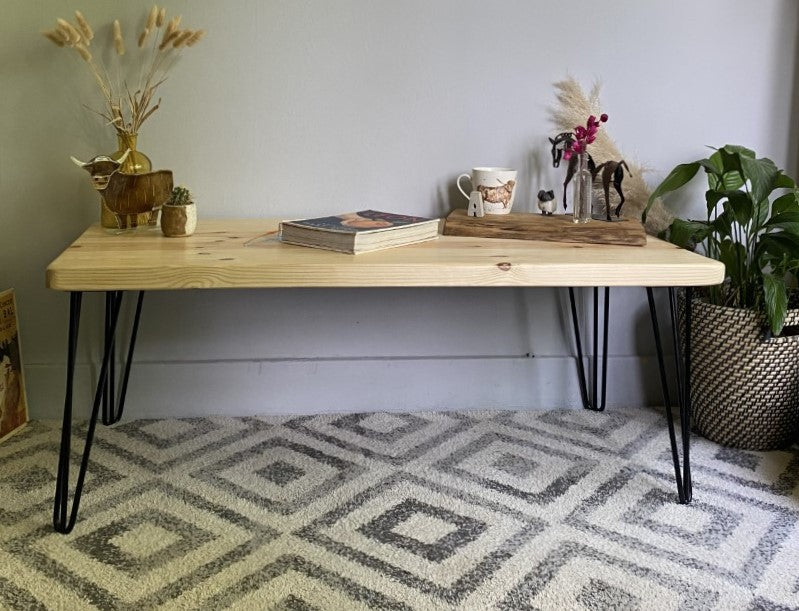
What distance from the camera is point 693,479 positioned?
73.3 inches

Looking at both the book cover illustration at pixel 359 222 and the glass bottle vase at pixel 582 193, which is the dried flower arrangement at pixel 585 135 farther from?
the book cover illustration at pixel 359 222

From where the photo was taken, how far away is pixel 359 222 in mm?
1731

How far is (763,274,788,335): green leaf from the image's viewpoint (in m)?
1.82

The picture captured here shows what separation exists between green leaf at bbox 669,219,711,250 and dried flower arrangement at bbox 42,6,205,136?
4.06ft

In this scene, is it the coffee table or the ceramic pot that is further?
the ceramic pot

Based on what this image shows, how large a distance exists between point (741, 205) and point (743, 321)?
0.90 ft

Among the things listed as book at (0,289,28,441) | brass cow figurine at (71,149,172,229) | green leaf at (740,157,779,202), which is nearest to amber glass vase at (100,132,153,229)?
brass cow figurine at (71,149,172,229)

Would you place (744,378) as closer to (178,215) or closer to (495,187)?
(495,187)

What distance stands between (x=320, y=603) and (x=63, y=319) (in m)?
1.18

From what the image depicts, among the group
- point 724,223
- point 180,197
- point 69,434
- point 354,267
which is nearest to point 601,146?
point 724,223

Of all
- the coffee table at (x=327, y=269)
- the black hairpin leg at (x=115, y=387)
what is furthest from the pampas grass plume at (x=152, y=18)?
the black hairpin leg at (x=115, y=387)

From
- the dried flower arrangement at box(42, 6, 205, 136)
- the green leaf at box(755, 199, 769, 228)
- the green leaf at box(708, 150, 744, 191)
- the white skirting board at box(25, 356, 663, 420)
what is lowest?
the white skirting board at box(25, 356, 663, 420)

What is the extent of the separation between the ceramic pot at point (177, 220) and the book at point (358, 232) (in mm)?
208

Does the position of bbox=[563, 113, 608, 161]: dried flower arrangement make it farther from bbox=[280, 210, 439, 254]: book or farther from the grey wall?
bbox=[280, 210, 439, 254]: book
